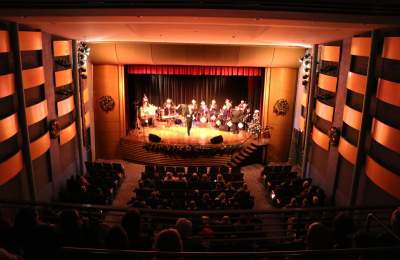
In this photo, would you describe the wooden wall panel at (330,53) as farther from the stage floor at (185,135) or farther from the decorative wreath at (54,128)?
the decorative wreath at (54,128)

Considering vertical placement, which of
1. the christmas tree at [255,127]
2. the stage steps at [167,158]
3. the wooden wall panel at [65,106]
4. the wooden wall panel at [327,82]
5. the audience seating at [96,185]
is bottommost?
the stage steps at [167,158]

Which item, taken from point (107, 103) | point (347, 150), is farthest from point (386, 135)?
point (107, 103)

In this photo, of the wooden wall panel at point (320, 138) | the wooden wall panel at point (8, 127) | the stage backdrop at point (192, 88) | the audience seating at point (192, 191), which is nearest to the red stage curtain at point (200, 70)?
the stage backdrop at point (192, 88)

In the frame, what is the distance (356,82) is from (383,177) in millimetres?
3009

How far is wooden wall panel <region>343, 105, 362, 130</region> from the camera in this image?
9727 mm

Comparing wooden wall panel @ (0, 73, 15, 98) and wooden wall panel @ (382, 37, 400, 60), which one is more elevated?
wooden wall panel @ (382, 37, 400, 60)

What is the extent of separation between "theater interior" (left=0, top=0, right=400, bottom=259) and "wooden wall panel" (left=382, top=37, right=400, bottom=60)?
0.16 ft

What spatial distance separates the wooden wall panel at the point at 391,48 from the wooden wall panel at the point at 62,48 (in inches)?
388

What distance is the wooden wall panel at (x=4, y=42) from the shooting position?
8.05 meters

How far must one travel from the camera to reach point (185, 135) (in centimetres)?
1739

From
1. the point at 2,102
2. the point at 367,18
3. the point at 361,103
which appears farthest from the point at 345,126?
the point at 2,102

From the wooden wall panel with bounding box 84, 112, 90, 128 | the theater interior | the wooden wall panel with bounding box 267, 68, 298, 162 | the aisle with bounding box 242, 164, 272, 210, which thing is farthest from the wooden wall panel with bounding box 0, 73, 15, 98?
the wooden wall panel with bounding box 267, 68, 298, 162

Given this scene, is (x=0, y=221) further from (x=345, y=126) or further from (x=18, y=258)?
(x=345, y=126)

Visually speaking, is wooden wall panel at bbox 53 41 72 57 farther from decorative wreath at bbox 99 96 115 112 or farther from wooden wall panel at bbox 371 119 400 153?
wooden wall panel at bbox 371 119 400 153
